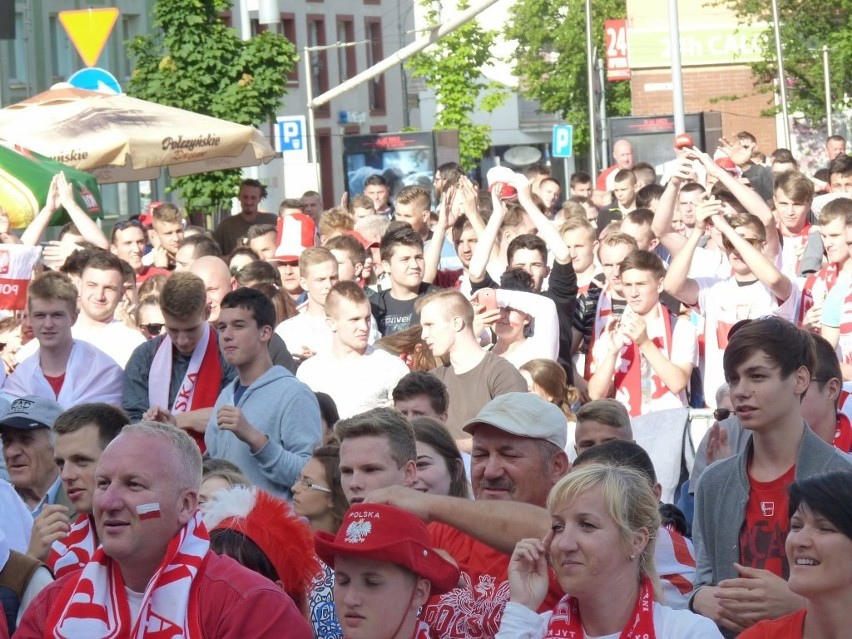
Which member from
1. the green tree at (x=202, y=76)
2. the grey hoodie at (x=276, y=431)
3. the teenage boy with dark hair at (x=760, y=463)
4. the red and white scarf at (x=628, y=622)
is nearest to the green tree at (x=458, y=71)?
the green tree at (x=202, y=76)

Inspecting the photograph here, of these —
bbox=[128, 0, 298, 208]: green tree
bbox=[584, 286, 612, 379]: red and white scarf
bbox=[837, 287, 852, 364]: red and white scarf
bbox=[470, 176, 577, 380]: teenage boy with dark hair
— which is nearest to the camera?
bbox=[837, 287, 852, 364]: red and white scarf

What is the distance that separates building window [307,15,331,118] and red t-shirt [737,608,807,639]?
5878cm

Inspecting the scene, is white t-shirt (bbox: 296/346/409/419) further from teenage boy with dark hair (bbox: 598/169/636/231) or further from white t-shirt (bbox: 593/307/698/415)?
teenage boy with dark hair (bbox: 598/169/636/231)

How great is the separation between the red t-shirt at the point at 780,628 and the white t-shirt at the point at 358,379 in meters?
4.32

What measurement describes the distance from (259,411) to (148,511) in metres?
3.21

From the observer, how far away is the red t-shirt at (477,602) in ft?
16.1

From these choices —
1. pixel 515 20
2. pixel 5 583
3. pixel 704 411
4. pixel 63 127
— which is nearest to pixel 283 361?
pixel 704 411

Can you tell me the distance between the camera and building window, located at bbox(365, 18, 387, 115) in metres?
67.3

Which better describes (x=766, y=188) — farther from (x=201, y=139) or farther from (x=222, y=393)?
(x=222, y=393)

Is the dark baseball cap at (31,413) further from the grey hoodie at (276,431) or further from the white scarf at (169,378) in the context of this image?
the white scarf at (169,378)

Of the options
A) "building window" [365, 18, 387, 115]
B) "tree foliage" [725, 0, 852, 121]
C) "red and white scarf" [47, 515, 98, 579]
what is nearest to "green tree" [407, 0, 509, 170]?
"tree foliage" [725, 0, 852, 121]

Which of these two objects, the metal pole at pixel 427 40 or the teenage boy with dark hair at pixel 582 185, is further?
the metal pole at pixel 427 40

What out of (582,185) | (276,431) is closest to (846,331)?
(276,431)

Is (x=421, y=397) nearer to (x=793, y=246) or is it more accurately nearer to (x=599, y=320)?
(x=599, y=320)
